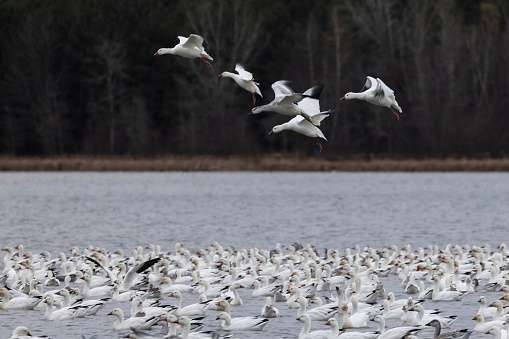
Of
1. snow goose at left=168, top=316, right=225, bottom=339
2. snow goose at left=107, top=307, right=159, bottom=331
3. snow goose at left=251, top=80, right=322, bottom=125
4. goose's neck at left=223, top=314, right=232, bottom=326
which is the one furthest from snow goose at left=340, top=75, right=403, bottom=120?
snow goose at left=107, top=307, right=159, bottom=331

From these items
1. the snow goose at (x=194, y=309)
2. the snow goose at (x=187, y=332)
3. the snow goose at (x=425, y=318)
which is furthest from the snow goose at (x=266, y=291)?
the snow goose at (x=187, y=332)

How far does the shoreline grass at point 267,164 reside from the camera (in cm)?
4478

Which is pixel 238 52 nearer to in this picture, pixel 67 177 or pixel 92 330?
pixel 67 177

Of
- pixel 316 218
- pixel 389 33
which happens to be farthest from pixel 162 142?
pixel 316 218

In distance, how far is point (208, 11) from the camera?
167ft

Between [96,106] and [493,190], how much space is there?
2017cm

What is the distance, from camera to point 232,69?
169 feet

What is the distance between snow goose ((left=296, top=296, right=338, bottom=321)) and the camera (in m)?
14.5

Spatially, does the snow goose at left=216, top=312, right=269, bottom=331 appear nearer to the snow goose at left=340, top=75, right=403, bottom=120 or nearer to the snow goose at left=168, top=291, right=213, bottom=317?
the snow goose at left=168, top=291, right=213, bottom=317

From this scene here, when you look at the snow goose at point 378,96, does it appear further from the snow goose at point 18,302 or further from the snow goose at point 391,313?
the snow goose at point 18,302

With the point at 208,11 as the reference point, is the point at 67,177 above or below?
below

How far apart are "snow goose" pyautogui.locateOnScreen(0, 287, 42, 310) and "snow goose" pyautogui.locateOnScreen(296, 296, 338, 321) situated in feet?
→ 12.0

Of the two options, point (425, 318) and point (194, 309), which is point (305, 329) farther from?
point (194, 309)

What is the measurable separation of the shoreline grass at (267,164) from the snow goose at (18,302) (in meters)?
29.7
